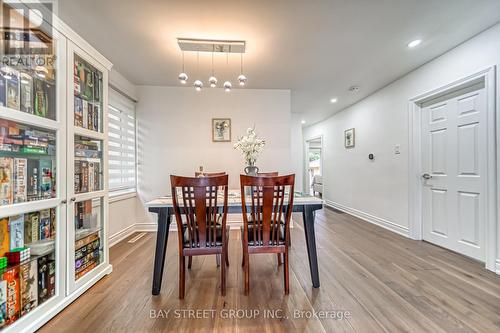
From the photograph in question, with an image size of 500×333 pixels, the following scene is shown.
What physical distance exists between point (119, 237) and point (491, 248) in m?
4.43

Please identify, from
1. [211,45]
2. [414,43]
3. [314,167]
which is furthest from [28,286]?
[314,167]

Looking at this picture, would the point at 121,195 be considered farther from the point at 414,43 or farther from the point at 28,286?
the point at 414,43

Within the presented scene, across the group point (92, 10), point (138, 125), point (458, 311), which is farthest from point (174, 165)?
point (458, 311)

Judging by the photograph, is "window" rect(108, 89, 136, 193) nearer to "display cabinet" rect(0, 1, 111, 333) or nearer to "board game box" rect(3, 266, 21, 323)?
"display cabinet" rect(0, 1, 111, 333)

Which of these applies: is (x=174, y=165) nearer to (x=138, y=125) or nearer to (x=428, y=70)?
(x=138, y=125)

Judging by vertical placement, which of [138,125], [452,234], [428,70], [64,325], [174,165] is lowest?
[64,325]

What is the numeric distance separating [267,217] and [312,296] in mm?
742

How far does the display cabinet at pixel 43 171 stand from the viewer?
1.36 metres

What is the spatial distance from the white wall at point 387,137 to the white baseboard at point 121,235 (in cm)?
424

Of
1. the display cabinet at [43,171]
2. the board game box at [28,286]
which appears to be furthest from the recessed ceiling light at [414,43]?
the board game box at [28,286]

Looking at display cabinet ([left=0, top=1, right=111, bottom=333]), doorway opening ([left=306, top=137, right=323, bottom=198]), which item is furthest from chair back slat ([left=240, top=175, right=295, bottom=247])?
doorway opening ([left=306, top=137, right=323, bottom=198])

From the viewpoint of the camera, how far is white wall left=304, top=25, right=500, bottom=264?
93.8 inches

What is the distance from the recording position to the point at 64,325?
146cm

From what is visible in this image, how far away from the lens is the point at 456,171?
2.58 metres
